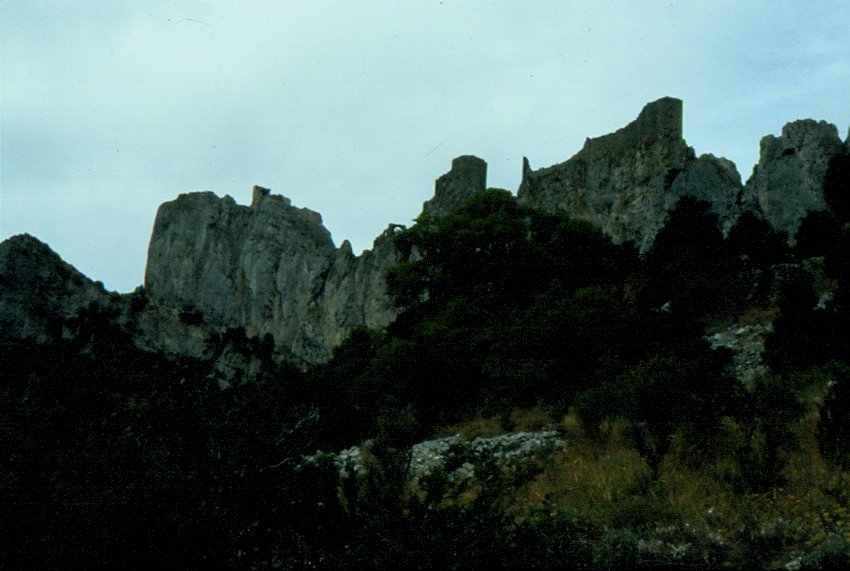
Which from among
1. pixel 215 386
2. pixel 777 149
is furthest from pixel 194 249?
pixel 215 386

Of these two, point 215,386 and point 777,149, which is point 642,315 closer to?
point 215,386

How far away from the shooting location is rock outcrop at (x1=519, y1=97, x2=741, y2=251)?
33344 millimetres

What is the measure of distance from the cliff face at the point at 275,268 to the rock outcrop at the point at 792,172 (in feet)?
48.9

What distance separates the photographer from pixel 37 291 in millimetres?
47156

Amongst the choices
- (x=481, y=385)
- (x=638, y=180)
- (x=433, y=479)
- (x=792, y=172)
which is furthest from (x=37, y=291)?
(x=433, y=479)

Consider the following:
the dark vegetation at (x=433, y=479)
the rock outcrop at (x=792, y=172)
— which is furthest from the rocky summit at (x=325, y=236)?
the dark vegetation at (x=433, y=479)

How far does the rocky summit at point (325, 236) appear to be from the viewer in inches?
1341

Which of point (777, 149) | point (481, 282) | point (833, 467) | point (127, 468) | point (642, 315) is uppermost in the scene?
point (777, 149)

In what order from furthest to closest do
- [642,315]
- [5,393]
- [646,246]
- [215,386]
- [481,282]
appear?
[646,246] < [481,282] < [642,315] < [215,386] < [5,393]

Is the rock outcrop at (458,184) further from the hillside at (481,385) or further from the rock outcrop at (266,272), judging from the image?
the rock outcrop at (266,272)

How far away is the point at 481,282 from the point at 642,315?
10099mm

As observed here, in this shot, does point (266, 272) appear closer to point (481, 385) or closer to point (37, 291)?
point (37, 291)

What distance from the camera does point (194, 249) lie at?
55.1 m

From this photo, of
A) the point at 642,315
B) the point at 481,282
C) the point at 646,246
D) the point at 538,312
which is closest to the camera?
the point at 642,315
